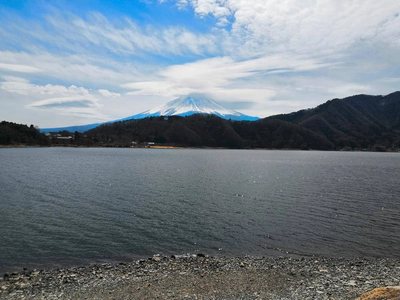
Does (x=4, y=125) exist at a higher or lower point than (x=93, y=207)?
higher

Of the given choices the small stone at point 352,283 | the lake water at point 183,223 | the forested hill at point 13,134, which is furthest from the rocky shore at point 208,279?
the forested hill at point 13,134

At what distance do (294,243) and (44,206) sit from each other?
23557mm

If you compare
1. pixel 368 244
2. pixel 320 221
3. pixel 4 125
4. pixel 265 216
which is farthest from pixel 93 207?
pixel 4 125

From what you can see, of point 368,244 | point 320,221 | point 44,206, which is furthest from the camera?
point 44,206

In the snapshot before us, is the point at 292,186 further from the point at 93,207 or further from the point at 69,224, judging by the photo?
the point at 69,224

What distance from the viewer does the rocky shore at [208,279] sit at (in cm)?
1210

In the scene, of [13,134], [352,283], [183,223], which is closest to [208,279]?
[352,283]

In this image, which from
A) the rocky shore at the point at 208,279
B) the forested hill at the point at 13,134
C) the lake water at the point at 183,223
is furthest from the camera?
the forested hill at the point at 13,134

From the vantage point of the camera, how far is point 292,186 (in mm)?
46188

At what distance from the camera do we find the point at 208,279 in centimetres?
1385

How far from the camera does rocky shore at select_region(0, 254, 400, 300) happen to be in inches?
476

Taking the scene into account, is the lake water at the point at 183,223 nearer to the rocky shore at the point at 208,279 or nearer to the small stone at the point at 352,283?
A: the rocky shore at the point at 208,279

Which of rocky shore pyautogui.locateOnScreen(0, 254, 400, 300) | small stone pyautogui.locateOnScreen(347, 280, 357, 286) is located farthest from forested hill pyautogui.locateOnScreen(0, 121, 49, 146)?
small stone pyautogui.locateOnScreen(347, 280, 357, 286)

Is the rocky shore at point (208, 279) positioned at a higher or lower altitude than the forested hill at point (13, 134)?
lower
